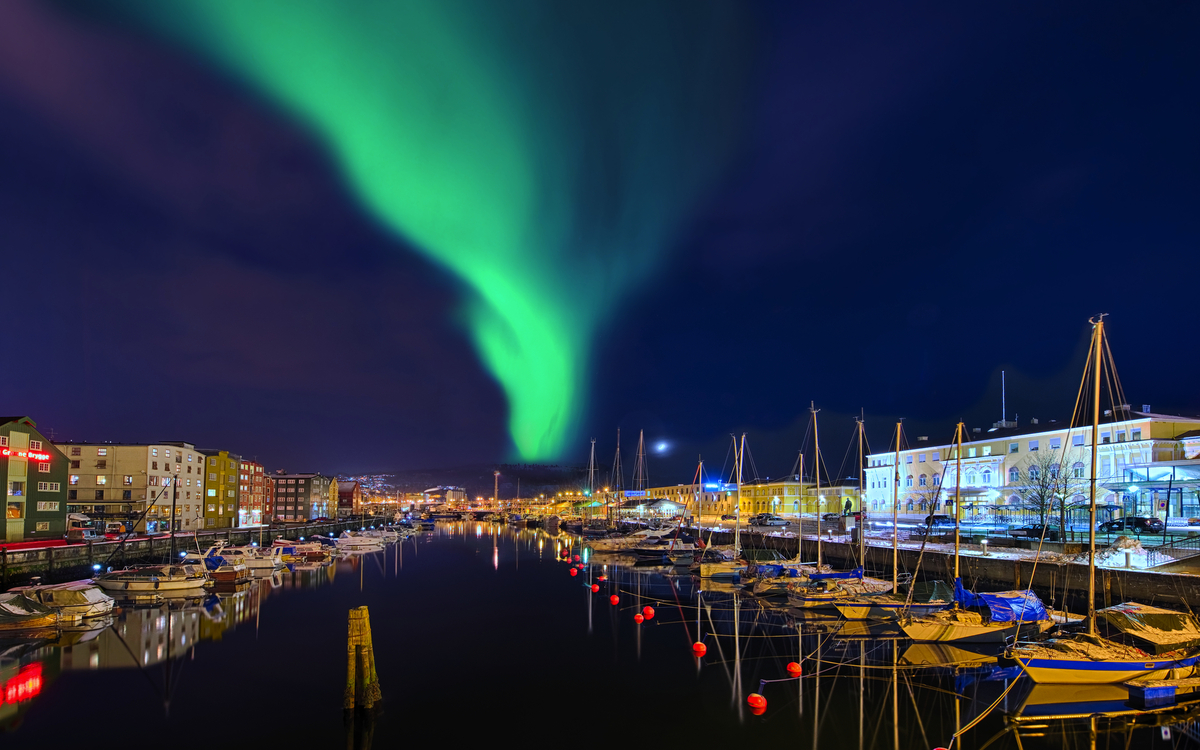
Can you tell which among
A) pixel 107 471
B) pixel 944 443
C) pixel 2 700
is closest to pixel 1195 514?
pixel 944 443

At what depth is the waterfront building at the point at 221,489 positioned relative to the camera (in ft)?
337

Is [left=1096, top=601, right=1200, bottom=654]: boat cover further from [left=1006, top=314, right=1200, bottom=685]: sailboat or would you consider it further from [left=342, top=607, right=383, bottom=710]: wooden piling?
[left=342, top=607, right=383, bottom=710]: wooden piling

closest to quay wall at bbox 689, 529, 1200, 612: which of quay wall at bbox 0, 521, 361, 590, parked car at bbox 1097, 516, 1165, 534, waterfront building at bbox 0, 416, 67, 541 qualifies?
parked car at bbox 1097, 516, 1165, 534

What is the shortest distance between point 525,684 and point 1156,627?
78.4ft

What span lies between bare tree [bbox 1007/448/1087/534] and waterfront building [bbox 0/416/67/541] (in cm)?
9292

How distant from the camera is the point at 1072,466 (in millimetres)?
67250

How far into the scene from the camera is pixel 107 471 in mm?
87562

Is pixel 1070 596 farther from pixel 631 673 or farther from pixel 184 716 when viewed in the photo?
pixel 184 716

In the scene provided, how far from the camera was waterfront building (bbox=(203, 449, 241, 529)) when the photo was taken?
337ft

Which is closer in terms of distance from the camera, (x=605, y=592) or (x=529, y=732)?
(x=529, y=732)

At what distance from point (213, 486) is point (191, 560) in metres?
55.0

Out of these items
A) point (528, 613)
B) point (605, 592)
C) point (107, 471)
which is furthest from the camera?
point (107, 471)

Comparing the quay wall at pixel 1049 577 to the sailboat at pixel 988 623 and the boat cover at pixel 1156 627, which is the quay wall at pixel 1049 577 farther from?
the sailboat at pixel 988 623

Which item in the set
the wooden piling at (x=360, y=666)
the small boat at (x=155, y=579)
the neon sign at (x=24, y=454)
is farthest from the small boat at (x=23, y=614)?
the neon sign at (x=24, y=454)
